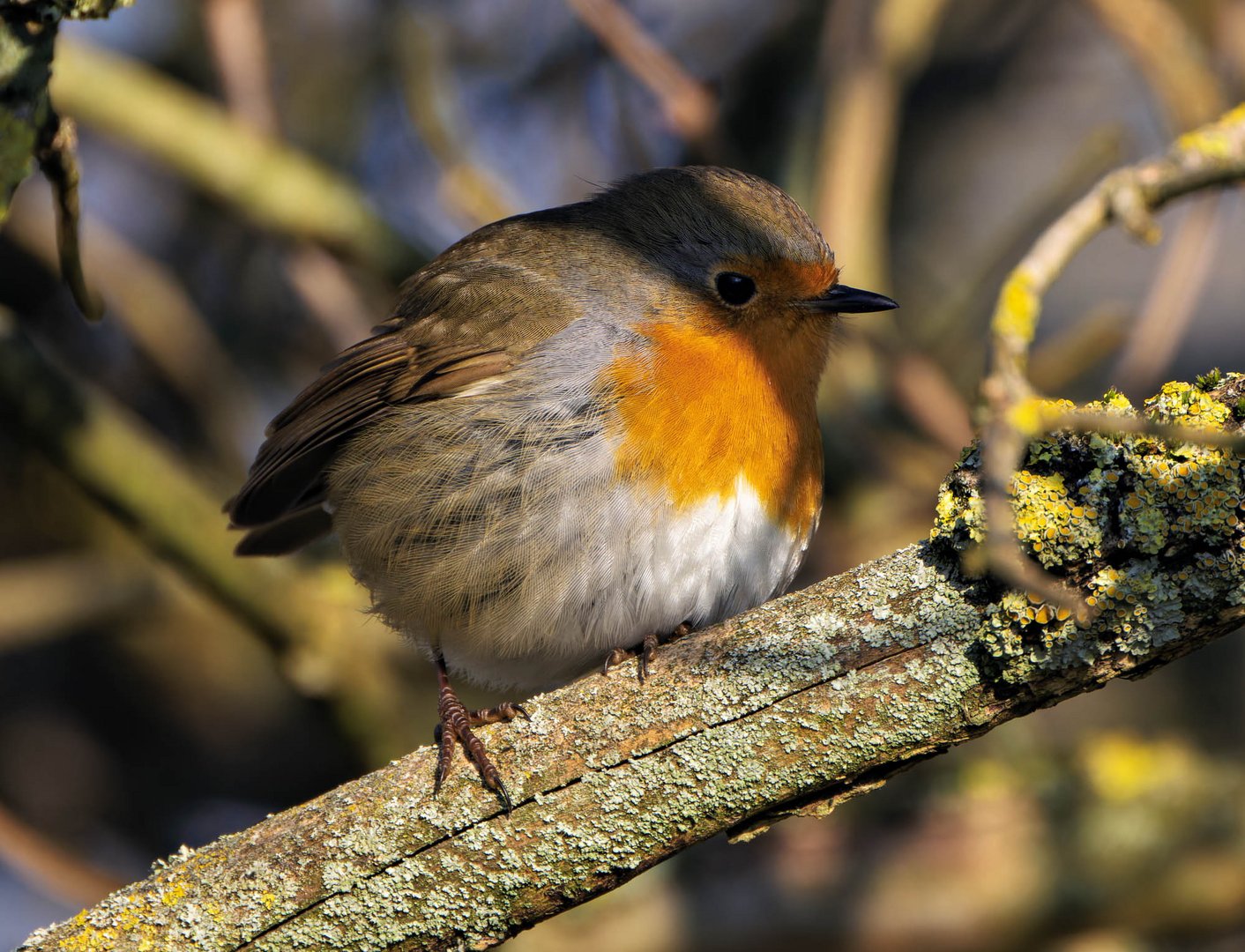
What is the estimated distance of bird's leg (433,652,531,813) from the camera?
2.25 meters

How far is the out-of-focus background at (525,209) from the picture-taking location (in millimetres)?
3629

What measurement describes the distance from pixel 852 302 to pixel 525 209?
1827 millimetres

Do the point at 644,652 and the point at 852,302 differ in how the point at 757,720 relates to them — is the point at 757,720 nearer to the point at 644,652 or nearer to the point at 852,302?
the point at 644,652

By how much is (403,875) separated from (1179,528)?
4.63ft

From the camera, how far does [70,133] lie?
2.37m

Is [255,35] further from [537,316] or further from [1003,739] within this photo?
[1003,739]

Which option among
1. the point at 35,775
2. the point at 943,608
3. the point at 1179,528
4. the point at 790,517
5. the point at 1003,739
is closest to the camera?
the point at 1179,528

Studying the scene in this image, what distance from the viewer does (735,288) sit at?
3.30 metres

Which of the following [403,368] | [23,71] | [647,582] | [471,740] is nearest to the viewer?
[23,71]

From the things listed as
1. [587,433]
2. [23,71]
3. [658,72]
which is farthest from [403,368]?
[23,71]

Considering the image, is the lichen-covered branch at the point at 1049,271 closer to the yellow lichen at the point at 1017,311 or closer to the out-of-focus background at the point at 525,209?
the yellow lichen at the point at 1017,311

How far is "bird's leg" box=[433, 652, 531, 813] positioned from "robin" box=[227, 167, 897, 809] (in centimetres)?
5

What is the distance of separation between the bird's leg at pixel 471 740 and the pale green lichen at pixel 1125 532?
0.87 meters

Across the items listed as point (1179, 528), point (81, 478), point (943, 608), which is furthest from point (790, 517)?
point (81, 478)
